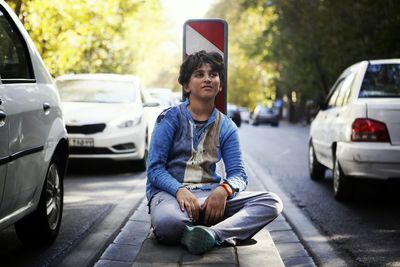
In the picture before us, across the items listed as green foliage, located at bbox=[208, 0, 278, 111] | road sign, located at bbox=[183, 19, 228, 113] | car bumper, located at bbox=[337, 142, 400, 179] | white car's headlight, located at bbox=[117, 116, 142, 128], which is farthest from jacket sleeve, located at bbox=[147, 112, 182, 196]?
green foliage, located at bbox=[208, 0, 278, 111]

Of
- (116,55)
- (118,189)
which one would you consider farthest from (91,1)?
(116,55)

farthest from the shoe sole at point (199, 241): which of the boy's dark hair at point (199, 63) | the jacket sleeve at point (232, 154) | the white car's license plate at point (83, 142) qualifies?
the white car's license plate at point (83, 142)

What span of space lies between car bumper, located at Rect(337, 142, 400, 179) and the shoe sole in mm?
3875

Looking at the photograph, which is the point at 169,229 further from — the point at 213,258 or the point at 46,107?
the point at 46,107

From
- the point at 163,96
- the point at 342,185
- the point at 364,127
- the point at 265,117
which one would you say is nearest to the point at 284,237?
the point at 364,127

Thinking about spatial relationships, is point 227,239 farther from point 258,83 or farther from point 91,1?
point 258,83

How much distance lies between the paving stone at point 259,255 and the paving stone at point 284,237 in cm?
157

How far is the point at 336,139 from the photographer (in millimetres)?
8594

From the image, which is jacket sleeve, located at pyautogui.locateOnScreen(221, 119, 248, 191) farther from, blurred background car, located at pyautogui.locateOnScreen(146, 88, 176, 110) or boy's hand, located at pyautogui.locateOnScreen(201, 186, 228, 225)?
blurred background car, located at pyautogui.locateOnScreen(146, 88, 176, 110)

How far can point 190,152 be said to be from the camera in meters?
4.67

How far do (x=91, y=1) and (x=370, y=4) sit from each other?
12.6 meters

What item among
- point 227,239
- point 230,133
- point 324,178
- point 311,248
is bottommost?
point 324,178

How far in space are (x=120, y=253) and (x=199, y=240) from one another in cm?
152

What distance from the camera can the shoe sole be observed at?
3.93 metres
